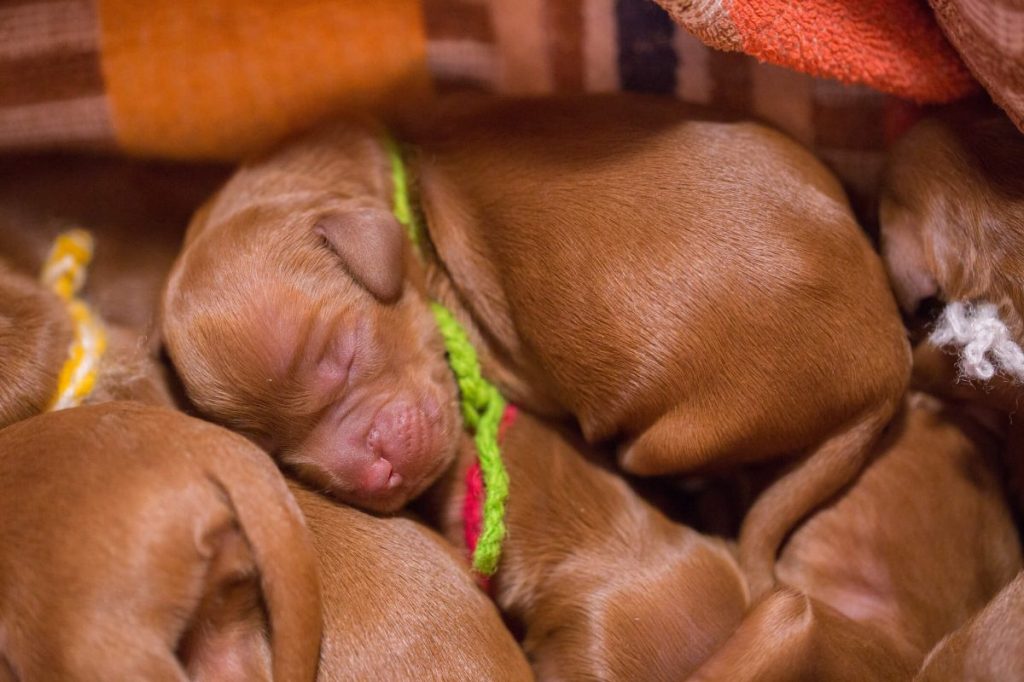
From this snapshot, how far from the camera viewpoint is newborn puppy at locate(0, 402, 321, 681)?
1.30m

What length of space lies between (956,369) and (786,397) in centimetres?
33

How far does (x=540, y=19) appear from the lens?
6.09 feet

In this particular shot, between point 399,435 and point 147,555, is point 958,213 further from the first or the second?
point 147,555

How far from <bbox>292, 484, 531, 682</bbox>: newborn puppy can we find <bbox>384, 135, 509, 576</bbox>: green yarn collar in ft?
0.26

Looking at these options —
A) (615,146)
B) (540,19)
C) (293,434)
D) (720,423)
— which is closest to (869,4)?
(615,146)

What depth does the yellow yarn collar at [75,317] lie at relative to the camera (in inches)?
69.0

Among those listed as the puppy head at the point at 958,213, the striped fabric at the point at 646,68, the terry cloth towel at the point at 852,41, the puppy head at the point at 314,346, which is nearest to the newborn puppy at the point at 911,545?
the puppy head at the point at 958,213

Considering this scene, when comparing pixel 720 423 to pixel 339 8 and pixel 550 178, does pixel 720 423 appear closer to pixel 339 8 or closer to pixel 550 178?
pixel 550 178

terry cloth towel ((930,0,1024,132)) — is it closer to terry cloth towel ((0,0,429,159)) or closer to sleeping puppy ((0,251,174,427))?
terry cloth towel ((0,0,429,159))

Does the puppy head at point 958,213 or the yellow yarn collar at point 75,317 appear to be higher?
the puppy head at point 958,213

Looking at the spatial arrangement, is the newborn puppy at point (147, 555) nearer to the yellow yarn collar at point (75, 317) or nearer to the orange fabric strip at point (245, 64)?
the yellow yarn collar at point (75, 317)

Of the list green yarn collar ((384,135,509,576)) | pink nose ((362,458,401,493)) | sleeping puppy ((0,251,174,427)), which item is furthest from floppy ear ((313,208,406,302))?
sleeping puppy ((0,251,174,427))

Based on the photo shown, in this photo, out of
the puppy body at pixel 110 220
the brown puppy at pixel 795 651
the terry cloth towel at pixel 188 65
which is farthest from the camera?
the puppy body at pixel 110 220

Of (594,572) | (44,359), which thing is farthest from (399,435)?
(44,359)
